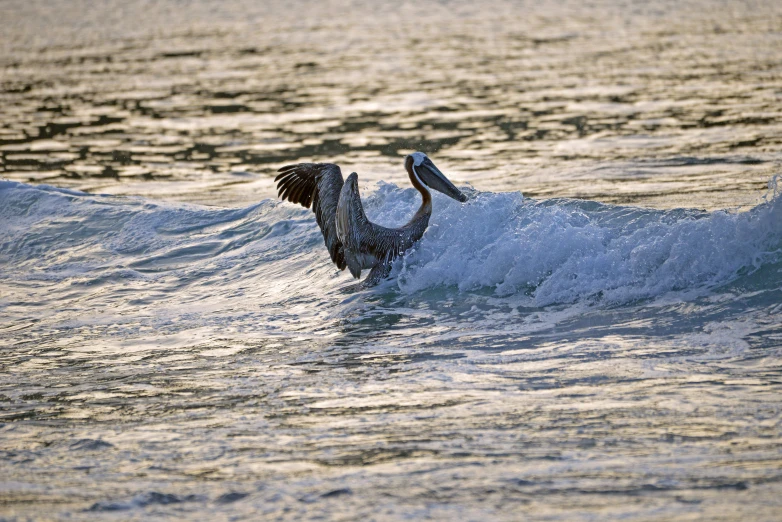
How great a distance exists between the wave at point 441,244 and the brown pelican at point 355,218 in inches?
6.2

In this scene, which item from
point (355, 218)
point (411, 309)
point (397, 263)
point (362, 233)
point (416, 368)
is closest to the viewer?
point (416, 368)

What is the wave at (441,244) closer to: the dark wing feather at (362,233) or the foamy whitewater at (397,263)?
the foamy whitewater at (397,263)

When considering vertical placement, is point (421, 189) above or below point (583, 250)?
above

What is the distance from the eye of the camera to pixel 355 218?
26.2 ft

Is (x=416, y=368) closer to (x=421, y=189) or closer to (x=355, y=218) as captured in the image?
(x=355, y=218)

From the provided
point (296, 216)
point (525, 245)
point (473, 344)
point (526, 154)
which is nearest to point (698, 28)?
point (526, 154)

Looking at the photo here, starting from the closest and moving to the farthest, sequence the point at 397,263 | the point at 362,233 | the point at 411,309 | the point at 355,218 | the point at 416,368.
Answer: the point at 416,368 → the point at 411,309 → the point at 355,218 → the point at 362,233 → the point at 397,263

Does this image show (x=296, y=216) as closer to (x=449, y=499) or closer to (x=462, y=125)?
(x=462, y=125)

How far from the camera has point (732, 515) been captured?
13.7 feet

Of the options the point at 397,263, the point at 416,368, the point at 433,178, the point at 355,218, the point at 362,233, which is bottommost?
the point at 416,368

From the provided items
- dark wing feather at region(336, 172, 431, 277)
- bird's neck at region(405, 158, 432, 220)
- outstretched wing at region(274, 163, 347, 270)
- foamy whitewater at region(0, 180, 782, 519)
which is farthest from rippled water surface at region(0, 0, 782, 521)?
outstretched wing at region(274, 163, 347, 270)

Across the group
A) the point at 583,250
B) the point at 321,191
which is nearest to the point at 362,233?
the point at 321,191

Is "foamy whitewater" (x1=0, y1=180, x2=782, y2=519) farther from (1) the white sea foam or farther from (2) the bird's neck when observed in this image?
(2) the bird's neck

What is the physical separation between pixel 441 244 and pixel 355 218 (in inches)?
35.6
